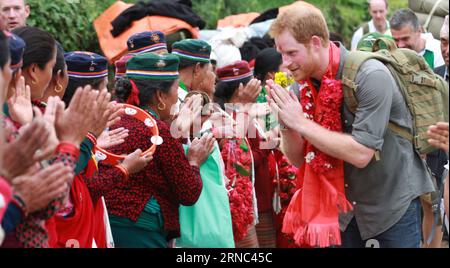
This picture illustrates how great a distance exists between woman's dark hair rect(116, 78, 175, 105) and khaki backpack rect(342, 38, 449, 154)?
1170 mm

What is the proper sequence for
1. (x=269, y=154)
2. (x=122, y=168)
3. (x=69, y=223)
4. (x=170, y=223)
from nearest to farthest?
(x=69, y=223) < (x=122, y=168) < (x=170, y=223) < (x=269, y=154)

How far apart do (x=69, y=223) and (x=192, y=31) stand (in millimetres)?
5558

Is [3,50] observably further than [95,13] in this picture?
No

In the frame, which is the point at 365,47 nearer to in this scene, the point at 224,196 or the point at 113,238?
the point at 224,196

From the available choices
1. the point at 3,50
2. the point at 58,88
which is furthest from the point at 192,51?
the point at 3,50

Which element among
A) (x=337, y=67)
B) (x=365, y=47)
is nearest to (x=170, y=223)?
(x=337, y=67)

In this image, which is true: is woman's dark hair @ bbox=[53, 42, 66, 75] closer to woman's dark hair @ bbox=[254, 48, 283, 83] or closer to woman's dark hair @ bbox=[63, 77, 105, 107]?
woman's dark hair @ bbox=[63, 77, 105, 107]

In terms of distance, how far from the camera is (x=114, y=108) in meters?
4.68

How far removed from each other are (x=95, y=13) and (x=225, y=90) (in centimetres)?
280

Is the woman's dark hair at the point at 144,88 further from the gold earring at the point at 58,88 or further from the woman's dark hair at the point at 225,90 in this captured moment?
the woman's dark hair at the point at 225,90

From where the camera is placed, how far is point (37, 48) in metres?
4.50

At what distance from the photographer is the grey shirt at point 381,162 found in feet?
16.8

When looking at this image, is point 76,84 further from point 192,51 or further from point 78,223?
point 192,51

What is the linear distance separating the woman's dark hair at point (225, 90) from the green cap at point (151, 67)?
226 centimetres
